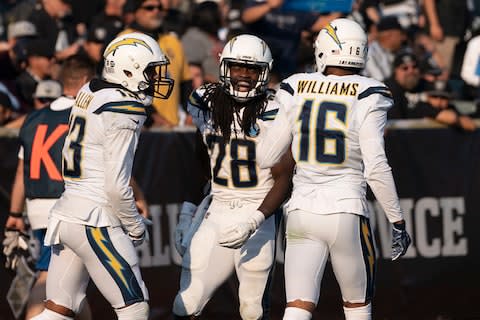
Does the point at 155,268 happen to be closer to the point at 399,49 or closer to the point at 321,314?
the point at 321,314

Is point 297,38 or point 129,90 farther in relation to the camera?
point 297,38

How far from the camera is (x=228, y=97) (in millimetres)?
7172

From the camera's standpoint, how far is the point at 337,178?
260 inches

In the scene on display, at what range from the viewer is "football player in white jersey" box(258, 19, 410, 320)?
21.3 ft

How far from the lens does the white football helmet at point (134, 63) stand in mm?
6609

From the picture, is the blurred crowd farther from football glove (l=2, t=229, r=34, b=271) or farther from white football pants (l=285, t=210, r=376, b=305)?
white football pants (l=285, t=210, r=376, b=305)

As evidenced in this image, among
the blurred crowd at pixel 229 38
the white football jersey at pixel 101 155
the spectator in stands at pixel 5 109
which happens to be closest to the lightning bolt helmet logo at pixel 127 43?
the white football jersey at pixel 101 155

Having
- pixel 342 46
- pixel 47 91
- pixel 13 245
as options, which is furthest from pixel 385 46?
pixel 13 245

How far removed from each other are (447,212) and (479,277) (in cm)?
59

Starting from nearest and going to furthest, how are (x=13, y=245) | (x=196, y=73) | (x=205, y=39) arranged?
(x=13, y=245) → (x=196, y=73) → (x=205, y=39)

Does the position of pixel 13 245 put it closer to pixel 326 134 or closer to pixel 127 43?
pixel 127 43

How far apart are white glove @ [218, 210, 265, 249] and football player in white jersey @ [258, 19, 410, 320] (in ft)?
0.79

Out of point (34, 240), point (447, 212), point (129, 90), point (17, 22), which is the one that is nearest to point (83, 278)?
point (129, 90)

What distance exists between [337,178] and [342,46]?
2.52ft
